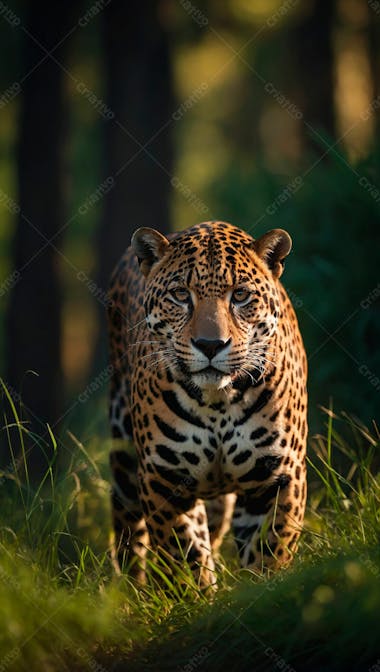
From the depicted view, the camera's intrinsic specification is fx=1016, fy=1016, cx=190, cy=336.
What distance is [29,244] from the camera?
1585 cm

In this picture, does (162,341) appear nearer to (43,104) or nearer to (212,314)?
(212,314)

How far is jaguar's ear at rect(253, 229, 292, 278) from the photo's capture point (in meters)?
6.00

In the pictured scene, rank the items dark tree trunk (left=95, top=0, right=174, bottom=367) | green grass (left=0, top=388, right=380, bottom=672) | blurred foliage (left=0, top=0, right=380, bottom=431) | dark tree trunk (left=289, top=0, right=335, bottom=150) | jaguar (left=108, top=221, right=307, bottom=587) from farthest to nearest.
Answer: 1. dark tree trunk (left=289, top=0, right=335, bottom=150)
2. dark tree trunk (left=95, top=0, right=174, bottom=367)
3. blurred foliage (left=0, top=0, right=380, bottom=431)
4. jaguar (left=108, top=221, right=307, bottom=587)
5. green grass (left=0, top=388, right=380, bottom=672)

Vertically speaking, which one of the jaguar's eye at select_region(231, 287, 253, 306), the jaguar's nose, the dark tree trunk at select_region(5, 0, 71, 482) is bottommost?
the dark tree trunk at select_region(5, 0, 71, 482)

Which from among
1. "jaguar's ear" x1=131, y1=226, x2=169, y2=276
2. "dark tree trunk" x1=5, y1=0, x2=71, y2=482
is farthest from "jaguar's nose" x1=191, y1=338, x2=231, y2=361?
"dark tree trunk" x1=5, y1=0, x2=71, y2=482

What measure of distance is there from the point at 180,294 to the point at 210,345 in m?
0.53

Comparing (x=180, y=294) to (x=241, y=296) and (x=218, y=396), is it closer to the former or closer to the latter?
(x=241, y=296)

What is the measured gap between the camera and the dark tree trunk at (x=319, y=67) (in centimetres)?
1700

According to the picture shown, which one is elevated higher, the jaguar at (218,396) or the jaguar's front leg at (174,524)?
the jaguar at (218,396)

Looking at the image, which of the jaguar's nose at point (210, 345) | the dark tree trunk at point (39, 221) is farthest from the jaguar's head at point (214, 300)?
the dark tree trunk at point (39, 221)

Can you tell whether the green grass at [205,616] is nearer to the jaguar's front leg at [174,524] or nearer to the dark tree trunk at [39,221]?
the jaguar's front leg at [174,524]

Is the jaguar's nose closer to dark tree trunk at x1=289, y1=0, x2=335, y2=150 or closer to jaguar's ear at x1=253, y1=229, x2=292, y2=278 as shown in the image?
jaguar's ear at x1=253, y1=229, x2=292, y2=278

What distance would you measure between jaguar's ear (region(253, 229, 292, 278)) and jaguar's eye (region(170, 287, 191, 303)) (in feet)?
1.85

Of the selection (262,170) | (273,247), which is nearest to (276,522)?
(273,247)
